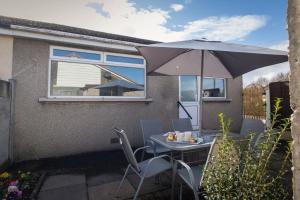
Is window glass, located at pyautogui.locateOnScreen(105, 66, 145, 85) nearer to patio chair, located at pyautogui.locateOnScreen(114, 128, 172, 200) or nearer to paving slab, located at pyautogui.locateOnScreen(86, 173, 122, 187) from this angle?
paving slab, located at pyautogui.locateOnScreen(86, 173, 122, 187)

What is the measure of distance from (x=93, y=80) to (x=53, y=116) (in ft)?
5.06

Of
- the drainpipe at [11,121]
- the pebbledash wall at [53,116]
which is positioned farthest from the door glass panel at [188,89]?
the drainpipe at [11,121]

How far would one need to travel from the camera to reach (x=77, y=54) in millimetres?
5113

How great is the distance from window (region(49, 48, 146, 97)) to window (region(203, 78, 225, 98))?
324cm

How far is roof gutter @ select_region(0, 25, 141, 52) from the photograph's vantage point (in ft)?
13.7

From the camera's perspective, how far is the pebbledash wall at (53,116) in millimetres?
4410

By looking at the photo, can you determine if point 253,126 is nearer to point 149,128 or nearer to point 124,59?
point 149,128

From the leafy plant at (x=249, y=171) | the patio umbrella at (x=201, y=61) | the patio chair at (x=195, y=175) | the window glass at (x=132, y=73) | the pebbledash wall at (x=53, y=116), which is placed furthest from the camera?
the window glass at (x=132, y=73)

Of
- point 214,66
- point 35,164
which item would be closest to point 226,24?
point 214,66

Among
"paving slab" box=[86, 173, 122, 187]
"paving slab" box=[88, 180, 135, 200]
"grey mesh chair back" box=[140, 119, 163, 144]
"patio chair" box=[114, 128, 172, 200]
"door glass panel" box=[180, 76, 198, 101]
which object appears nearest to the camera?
"patio chair" box=[114, 128, 172, 200]

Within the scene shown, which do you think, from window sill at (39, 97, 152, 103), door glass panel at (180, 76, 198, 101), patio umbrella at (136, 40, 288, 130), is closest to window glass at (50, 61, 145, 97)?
window sill at (39, 97, 152, 103)

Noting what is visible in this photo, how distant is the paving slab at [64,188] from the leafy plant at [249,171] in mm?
2267

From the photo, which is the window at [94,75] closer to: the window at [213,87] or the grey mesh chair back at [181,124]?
the grey mesh chair back at [181,124]

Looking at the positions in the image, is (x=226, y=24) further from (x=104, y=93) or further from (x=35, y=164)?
(x=35, y=164)
